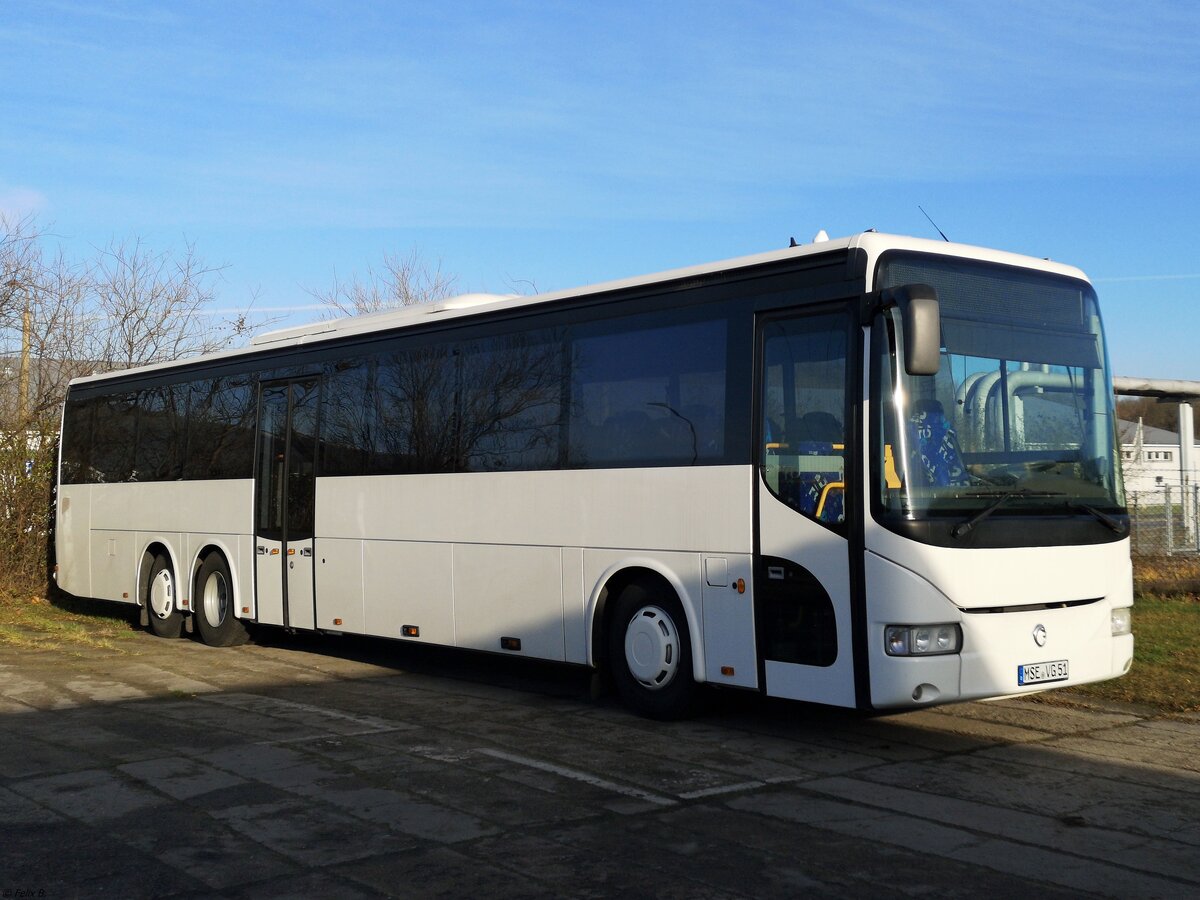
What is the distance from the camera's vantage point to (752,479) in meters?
8.91

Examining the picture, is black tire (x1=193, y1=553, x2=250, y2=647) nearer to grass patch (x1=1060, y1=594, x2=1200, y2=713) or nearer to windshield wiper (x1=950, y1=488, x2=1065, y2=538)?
grass patch (x1=1060, y1=594, x2=1200, y2=713)

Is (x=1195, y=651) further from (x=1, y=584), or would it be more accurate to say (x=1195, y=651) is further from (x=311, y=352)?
(x=1, y=584)

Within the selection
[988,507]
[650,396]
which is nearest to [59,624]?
[650,396]

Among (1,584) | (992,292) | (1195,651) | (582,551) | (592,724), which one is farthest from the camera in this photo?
(1,584)

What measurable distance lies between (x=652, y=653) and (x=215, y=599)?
7.15m

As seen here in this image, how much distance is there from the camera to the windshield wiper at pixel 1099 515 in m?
8.65

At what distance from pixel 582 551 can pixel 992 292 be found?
366cm

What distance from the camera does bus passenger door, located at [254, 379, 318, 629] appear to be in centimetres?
1345

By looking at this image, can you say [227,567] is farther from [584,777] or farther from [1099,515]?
[1099,515]

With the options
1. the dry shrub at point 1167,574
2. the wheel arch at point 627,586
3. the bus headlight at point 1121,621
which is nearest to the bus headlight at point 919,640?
the bus headlight at point 1121,621

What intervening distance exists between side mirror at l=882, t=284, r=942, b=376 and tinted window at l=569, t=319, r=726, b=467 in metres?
1.69

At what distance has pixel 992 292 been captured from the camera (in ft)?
28.6


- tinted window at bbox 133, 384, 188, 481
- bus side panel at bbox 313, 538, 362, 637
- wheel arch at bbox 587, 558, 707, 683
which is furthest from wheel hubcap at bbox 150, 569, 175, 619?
wheel arch at bbox 587, 558, 707, 683

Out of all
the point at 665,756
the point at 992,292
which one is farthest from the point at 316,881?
the point at 992,292
